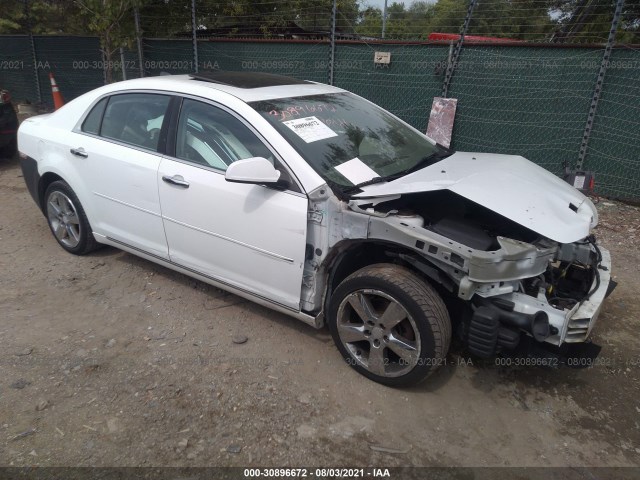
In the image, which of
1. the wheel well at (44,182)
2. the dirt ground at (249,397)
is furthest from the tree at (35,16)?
the dirt ground at (249,397)

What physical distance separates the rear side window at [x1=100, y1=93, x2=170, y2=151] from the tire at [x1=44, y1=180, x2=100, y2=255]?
2.45 feet

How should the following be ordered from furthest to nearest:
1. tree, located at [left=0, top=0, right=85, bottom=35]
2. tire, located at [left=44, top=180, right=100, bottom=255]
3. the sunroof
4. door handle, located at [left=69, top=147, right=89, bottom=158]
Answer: tree, located at [left=0, top=0, right=85, bottom=35] → tire, located at [left=44, top=180, right=100, bottom=255] → door handle, located at [left=69, top=147, right=89, bottom=158] → the sunroof

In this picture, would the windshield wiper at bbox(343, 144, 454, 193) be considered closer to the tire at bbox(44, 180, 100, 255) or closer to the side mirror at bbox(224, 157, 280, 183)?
the side mirror at bbox(224, 157, 280, 183)

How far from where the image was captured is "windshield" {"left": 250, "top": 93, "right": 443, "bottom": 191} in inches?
118

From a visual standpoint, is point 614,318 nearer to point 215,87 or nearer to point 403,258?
point 403,258

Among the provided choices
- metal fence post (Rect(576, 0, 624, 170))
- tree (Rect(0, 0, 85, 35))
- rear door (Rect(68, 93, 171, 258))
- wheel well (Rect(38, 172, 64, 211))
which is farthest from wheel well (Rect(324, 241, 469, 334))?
tree (Rect(0, 0, 85, 35))

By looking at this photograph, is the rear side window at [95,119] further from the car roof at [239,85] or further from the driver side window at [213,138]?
the driver side window at [213,138]

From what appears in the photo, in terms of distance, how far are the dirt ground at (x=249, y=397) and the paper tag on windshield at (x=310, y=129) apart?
1351mm

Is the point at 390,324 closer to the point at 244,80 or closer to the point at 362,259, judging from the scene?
the point at 362,259

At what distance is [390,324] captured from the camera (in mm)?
2748

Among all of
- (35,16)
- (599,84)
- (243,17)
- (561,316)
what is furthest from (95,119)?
(35,16)

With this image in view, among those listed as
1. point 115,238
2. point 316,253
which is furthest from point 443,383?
point 115,238

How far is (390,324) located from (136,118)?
2.51 m

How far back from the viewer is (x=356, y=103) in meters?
3.88
